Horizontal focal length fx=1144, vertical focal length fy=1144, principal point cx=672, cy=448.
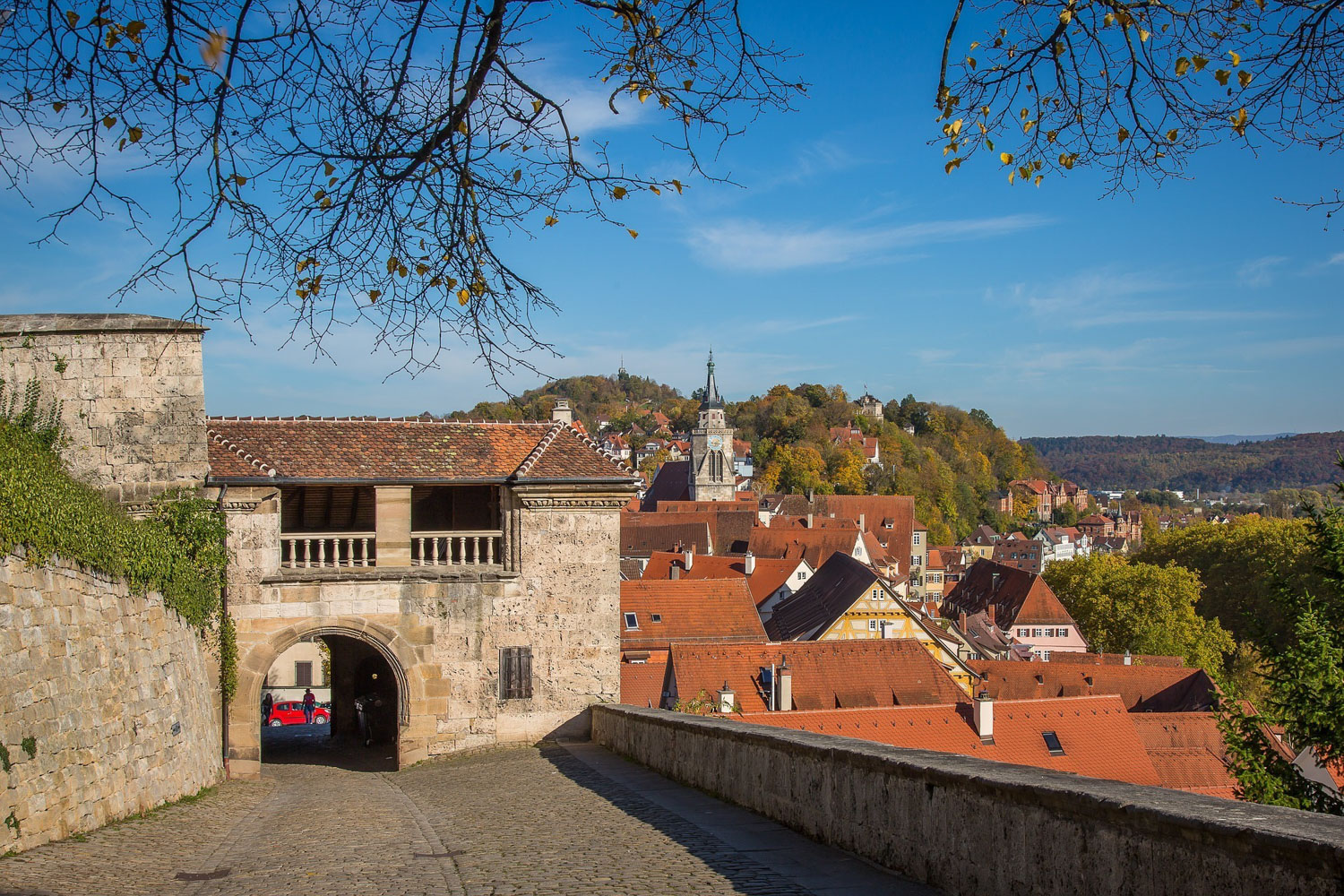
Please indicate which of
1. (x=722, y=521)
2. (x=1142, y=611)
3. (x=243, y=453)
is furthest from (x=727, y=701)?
(x=722, y=521)

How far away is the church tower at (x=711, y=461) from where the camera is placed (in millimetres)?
119312

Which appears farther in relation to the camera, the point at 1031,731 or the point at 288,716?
the point at 288,716

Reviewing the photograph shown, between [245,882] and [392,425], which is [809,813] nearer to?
[245,882]

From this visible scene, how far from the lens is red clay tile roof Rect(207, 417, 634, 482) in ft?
53.4

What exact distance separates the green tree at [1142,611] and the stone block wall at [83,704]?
56.8 meters

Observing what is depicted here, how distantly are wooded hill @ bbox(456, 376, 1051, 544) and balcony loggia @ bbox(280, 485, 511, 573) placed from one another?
12123cm

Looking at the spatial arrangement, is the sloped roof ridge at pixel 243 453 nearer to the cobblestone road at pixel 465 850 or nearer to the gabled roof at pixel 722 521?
the cobblestone road at pixel 465 850

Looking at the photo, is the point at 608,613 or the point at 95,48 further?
the point at 608,613

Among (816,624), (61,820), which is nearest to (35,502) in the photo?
(61,820)

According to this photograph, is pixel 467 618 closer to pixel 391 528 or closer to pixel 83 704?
pixel 391 528

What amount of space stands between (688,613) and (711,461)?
83919mm

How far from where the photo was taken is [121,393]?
15.5 m

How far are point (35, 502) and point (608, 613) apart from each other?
Result: 985 centimetres

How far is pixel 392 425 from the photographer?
17.7 m
